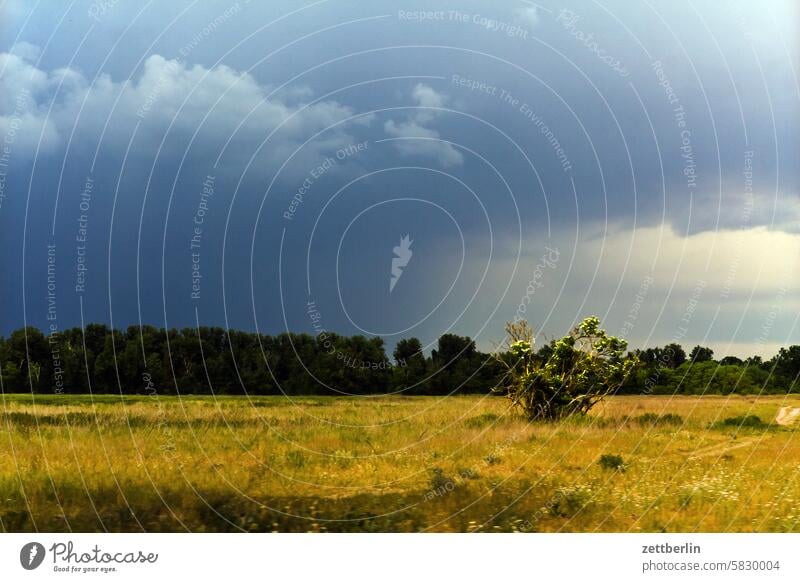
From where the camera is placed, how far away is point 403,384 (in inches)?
1299

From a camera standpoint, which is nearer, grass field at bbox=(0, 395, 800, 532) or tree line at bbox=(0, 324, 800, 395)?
grass field at bbox=(0, 395, 800, 532)

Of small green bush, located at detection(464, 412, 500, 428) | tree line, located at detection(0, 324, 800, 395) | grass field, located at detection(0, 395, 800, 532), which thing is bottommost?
grass field, located at detection(0, 395, 800, 532)

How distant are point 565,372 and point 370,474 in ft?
43.4

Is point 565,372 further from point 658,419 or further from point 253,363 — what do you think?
point 253,363

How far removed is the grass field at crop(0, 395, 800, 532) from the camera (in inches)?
643

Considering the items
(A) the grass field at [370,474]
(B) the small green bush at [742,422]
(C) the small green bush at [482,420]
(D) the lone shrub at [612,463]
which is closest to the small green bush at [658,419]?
(A) the grass field at [370,474]

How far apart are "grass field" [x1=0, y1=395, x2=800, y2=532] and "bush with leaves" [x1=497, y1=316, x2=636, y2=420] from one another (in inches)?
107

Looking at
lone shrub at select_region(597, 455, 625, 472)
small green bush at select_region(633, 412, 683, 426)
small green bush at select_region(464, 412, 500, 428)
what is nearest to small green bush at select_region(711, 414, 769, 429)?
small green bush at select_region(633, 412, 683, 426)

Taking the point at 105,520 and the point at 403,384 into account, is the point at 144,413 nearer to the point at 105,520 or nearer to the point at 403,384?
the point at 105,520

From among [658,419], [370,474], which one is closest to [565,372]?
[658,419]

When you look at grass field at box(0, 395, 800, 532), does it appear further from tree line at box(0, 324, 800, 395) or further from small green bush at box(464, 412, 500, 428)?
tree line at box(0, 324, 800, 395)

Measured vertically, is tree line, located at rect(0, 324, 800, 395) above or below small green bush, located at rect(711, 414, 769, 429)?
above

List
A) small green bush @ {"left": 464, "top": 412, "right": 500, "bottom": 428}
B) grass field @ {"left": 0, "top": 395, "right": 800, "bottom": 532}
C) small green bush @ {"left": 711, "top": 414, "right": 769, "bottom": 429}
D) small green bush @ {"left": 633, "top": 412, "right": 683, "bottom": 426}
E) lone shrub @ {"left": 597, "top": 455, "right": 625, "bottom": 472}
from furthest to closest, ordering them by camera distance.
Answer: small green bush @ {"left": 711, "top": 414, "right": 769, "bottom": 429}, small green bush @ {"left": 633, "top": 412, "right": 683, "bottom": 426}, small green bush @ {"left": 464, "top": 412, "right": 500, "bottom": 428}, lone shrub @ {"left": 597, "top": 455, "right": 625, "bottom": 472}, grass field @ {"left": 0, "top": 395, "right": 800, "bottom": 532}
